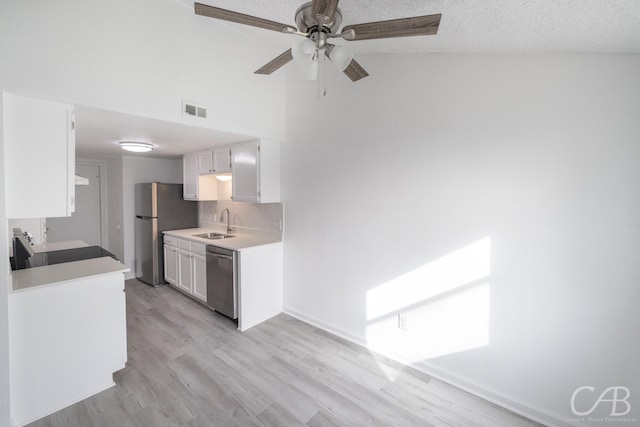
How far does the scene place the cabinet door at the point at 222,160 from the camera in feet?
11.8

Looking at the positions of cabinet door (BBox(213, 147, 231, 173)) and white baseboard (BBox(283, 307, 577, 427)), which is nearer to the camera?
white baseboard (BBox(283, 307, 577, 427))

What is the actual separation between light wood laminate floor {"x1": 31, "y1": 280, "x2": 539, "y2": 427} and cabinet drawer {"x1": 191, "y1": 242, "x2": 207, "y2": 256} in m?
0.93

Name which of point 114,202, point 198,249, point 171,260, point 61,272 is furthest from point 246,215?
point 114,202

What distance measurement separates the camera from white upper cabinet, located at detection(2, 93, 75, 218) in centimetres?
166

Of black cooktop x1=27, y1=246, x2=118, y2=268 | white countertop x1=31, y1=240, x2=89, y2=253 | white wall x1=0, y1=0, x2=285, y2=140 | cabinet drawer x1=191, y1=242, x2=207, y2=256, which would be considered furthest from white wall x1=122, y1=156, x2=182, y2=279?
white wall x1=0, y1=0, x2=285, y2=140

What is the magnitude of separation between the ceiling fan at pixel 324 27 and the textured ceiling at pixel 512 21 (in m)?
0.46

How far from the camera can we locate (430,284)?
2291 mm

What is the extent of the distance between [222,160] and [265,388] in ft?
9.05

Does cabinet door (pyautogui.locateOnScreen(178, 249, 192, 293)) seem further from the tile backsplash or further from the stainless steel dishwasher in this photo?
the tile backsplash

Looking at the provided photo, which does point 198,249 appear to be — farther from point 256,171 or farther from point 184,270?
point 256,171

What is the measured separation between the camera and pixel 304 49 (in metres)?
1.34

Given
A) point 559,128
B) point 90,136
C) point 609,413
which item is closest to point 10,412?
point 90,136

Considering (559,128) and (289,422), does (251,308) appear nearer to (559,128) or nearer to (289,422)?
(289,422)

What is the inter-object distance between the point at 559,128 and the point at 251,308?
124 inches
